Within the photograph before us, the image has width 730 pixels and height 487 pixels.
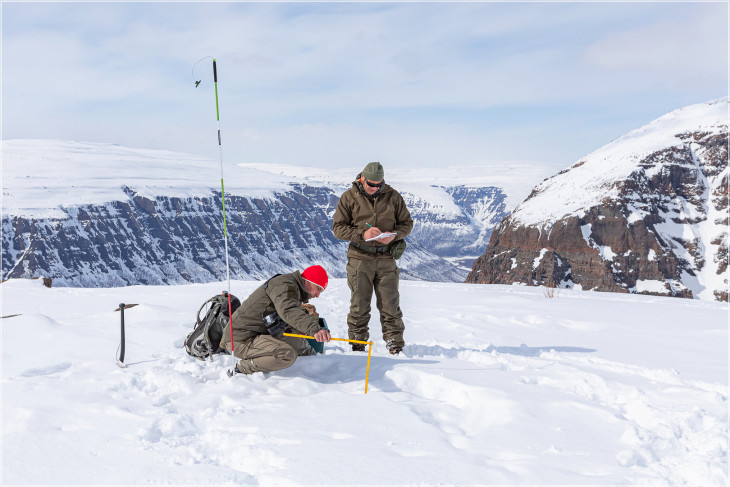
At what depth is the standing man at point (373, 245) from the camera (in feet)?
27.1

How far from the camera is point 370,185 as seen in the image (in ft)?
26.6

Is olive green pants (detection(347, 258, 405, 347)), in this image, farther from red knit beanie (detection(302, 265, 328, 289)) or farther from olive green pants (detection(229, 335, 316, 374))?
olive green pants (detection(229, 335, 316, 374))

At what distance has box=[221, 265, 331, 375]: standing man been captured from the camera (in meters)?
6.64

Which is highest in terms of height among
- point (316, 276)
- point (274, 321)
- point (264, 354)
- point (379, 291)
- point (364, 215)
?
point (364, 215)

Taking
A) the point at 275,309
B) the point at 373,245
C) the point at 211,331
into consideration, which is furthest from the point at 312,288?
the point at 211,331

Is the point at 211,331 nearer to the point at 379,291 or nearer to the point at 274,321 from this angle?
the point at 274,321

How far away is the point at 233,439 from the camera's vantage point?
199 inches

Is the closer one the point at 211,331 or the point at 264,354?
the point at 264,354

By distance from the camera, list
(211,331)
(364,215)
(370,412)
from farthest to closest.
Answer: (364,215)
(211,331)
(370,412)

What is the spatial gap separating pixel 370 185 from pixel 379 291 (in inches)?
67.0

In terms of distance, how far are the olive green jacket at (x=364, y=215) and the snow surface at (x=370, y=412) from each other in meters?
1.74

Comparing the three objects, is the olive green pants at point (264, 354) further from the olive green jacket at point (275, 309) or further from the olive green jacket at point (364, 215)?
the olive green jacket at point (364, 215)

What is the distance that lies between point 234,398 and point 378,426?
1.80 meters

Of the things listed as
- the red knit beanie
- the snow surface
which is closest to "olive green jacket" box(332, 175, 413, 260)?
the red knit beanie
